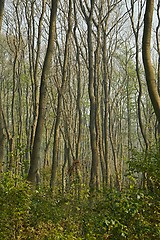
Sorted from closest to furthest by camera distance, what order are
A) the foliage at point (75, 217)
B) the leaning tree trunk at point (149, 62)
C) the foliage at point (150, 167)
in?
the foliage at point (75, 217) < the foliage at point (150, 167) < the leaning tree trunk at point (149, 62)

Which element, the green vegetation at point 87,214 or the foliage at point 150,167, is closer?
the green vegetation at point 87,214

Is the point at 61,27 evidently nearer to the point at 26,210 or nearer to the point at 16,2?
the point at 16,2

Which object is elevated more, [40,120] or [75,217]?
[40,120]

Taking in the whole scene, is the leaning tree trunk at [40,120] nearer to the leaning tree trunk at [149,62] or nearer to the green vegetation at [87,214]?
the green vegetation at [87,214]

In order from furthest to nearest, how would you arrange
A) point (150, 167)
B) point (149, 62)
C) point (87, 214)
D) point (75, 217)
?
1. point (149, 62)
2. point (75, 217)
3. point (87, 214)
4. point (150, 167)

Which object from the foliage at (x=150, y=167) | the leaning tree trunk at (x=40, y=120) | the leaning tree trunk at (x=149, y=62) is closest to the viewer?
the foliage at (x=150, y=167)

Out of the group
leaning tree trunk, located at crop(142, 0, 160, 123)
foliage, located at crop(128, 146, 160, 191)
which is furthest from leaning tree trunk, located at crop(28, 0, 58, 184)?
leaning tree trunk, located at crop(142, 0, 160, 123)

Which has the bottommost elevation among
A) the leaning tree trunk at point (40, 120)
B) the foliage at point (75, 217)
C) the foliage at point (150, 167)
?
the foliage at point (75, 217)

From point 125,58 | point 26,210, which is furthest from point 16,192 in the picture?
point 125,58

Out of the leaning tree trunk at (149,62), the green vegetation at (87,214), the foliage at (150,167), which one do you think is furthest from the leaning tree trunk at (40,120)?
the leaning tree trunk at (149,62)

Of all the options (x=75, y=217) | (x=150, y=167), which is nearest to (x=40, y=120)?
(x=75, y=217)

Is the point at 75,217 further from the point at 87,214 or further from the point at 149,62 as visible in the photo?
the point at 149,62

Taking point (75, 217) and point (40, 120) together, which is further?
point (40, 120)

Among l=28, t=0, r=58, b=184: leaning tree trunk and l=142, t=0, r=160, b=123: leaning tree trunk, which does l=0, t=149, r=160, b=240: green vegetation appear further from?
l=28, t=0, r=58, b=184: leaning tree trunk
